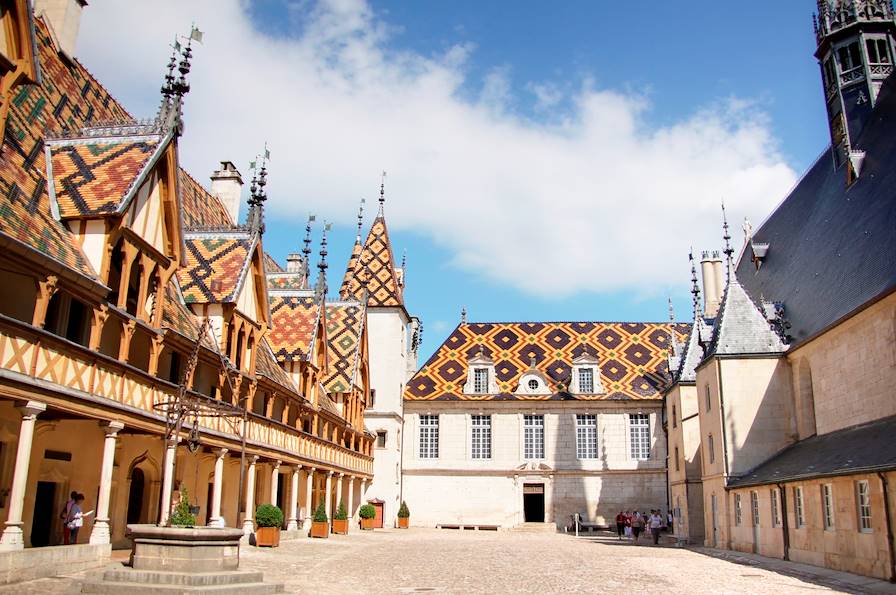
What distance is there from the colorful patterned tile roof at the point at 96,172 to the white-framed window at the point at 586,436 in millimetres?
28848

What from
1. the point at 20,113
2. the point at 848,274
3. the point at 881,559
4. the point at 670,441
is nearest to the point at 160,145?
the point at 20,113

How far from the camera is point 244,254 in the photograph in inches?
827

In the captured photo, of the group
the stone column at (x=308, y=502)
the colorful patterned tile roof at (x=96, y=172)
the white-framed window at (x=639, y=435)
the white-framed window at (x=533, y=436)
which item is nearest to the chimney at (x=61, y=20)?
the colorful patterned tile roof at (x=96, y=172)

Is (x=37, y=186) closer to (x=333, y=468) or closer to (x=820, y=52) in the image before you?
(x=333, y=468)

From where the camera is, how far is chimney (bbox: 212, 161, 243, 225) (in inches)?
1203

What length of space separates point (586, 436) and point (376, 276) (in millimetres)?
14349

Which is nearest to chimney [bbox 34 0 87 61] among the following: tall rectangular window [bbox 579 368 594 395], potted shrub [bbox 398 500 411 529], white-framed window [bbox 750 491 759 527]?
white-framed window [bbox 750 491 759 527]

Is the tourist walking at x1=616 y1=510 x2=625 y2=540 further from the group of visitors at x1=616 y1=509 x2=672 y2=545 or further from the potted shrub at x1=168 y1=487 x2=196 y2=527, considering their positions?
the potted shrub at x1=168 y1=487 x2=196 y2=527

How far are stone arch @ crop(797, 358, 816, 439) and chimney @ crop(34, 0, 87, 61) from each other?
2233cm

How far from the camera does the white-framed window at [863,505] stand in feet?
50.9

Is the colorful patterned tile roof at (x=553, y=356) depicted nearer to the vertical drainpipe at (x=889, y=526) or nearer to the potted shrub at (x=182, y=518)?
the vertical drainpipe at (x=889, y=526)

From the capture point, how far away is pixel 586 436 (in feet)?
129

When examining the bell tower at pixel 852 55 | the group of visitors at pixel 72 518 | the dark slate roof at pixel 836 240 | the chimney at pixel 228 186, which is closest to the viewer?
the group of visitors at pixel 72 518

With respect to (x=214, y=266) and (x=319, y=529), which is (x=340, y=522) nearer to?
(x=319, y=529)
